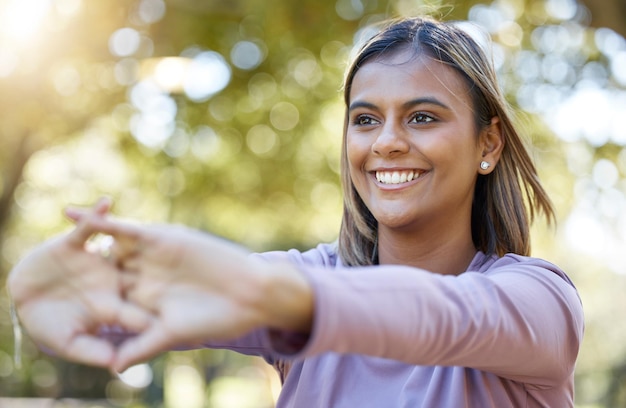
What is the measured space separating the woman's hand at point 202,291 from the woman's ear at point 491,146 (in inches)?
51.9

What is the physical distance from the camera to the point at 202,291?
1324mm

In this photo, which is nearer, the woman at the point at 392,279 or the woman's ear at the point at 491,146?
the woman at the point at 392,279

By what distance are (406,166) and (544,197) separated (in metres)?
0.63

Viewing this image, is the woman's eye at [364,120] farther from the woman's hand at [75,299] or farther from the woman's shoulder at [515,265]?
the woman's hand at [75,299]

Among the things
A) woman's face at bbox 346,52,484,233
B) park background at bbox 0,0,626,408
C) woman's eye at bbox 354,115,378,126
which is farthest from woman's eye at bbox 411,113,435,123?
park background at bbox 0,0,626,408

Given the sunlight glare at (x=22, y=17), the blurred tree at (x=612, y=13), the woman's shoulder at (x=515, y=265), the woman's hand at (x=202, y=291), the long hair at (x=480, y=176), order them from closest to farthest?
the woman's hand at (x=202, y=291), the woman's shoulder at (x=515, y=265), the long hair at (x=480, y=176), the blurred tree at (x=612, y=13), the sunlight glare at (x=22, y=17)

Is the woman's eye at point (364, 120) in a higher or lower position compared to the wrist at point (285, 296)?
higher

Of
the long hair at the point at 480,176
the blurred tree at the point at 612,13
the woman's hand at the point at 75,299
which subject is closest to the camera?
the woman's hand at the point at 75,299

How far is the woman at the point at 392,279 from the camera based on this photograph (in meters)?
1.34

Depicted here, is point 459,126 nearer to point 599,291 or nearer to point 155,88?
point 155,88

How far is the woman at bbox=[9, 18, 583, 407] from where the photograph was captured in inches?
52.7

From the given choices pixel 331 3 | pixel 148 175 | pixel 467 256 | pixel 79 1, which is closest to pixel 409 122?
pixel 467 256

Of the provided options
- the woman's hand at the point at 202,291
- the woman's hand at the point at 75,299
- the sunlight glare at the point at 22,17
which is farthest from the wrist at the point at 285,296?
the sunlight glare at the point at 22,17

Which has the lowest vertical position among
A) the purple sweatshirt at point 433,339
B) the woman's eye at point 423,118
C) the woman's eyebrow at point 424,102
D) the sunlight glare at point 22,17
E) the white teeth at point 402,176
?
the purple sweatshirt at point 433,339
